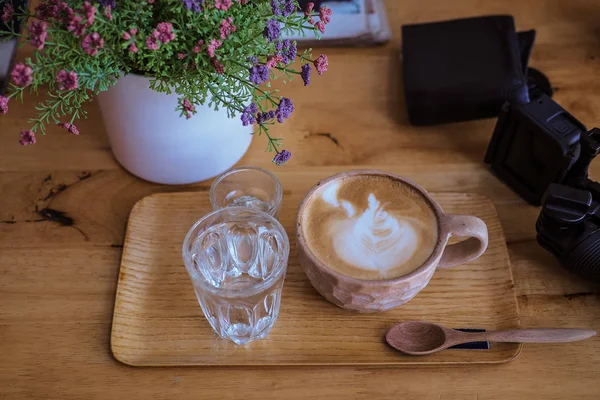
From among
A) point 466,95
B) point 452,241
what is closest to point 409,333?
point 452,241

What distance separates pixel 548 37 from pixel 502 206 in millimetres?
377

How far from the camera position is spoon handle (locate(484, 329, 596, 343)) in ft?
2.23

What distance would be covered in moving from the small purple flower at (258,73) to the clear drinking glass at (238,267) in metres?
0.16

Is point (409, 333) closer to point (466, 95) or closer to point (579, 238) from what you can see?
point (579, 238)

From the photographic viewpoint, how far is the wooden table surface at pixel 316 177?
0.68 m

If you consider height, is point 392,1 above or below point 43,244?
above

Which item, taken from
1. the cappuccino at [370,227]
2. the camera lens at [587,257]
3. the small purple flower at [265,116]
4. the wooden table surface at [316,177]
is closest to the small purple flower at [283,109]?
the small purple flower at [265,116]

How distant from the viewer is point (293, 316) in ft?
2.37

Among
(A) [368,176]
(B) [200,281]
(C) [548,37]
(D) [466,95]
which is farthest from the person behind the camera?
(C) [548,37]

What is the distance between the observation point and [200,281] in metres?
0.65

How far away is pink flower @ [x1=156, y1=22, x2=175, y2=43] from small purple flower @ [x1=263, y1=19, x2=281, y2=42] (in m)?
0.10

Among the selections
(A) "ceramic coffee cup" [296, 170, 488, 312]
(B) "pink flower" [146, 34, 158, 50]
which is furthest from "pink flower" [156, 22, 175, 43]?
(A) "ceramic coffee cup" [296, 170, 488, 312]

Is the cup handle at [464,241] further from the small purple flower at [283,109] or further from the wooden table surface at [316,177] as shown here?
the small purple flower at [283,109]

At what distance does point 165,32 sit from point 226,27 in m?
0.06
